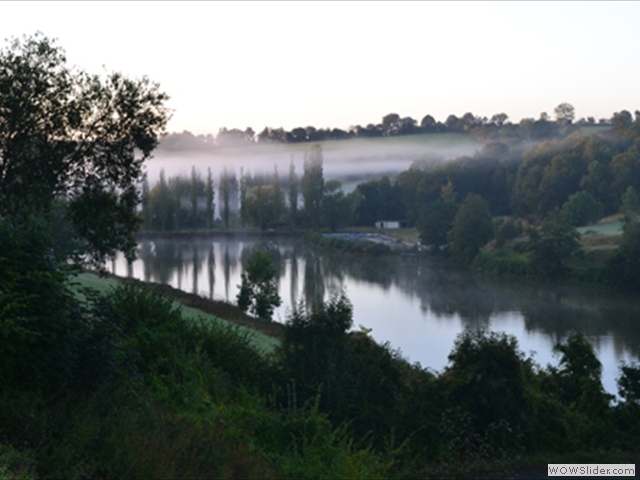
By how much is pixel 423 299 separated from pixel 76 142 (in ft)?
81.4

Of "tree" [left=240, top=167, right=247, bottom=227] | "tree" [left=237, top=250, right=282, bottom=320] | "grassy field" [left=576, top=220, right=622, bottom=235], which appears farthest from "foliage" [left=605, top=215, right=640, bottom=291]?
"tree" [left=240, top=167, right=247, bottom=227]

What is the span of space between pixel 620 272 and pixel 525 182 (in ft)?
121

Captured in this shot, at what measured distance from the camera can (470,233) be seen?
2034 inches

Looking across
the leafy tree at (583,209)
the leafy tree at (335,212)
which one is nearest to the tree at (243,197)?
the leafy tree at (335,212)

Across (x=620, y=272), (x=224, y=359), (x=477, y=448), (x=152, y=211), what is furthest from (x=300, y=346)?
(x=152, y=211)

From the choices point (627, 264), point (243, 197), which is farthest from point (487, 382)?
→ point (243, 197)

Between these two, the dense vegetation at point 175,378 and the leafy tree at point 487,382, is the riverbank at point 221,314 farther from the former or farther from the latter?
the leafy tree at point 487,382

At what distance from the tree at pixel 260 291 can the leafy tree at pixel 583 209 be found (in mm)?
42069

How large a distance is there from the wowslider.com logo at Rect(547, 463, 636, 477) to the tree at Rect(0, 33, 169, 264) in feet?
33.1

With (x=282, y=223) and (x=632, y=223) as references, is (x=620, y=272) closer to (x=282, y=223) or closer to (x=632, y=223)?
(x=632, y=223)

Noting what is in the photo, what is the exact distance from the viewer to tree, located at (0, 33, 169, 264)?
13.8 m

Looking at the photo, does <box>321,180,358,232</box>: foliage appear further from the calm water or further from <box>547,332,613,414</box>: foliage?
<box>547,332,613,414</box>: foliage

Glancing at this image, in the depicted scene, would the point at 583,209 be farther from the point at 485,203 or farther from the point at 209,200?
→ the point at 209,200

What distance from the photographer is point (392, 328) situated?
28062 millimetres
